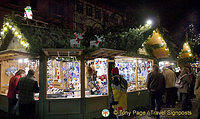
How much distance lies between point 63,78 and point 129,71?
10.9 feet

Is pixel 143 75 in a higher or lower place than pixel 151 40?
lower

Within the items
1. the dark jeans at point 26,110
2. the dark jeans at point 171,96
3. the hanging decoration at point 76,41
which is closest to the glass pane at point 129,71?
the dark jeans at point 171,96

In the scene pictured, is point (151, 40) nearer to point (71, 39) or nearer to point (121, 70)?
point (121, 70)

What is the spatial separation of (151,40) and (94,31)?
3.74 metres

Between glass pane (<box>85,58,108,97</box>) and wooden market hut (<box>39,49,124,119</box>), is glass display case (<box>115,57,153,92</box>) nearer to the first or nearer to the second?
glass pane (<box>85,58,108,97</box>)

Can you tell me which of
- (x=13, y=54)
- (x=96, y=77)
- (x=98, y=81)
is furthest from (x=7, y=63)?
(x=98, y=81)

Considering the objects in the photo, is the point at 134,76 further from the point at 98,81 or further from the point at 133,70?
the point at 98,81

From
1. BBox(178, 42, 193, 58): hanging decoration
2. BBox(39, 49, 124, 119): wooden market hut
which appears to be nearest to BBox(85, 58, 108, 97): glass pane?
BBox(39, 49, 124, 119): wooden market hut

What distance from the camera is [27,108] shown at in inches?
194

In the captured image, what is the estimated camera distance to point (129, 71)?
7996mm

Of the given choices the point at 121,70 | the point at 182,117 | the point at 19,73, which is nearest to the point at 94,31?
the point at 121,70

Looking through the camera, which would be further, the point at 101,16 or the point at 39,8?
the point at 101,16

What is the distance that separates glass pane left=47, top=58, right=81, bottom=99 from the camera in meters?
6.60

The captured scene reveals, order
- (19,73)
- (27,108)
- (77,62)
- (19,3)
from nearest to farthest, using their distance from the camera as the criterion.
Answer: (27,108) → (19,73) → (77,62) → (19,3)
